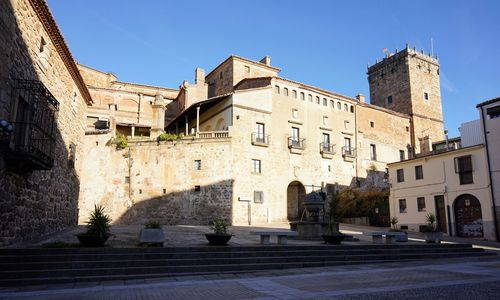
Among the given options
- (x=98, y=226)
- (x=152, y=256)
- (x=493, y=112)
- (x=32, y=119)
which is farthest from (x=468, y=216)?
(x=32, y=119)

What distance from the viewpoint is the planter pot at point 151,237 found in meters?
11.1

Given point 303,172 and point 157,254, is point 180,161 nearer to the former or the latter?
point 303,172

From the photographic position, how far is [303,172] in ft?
110

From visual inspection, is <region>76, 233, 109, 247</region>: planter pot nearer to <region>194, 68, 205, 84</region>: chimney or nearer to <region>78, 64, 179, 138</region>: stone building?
<region>78, 64, 179, 138</region>: stone building

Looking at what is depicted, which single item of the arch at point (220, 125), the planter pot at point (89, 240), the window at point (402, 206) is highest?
the arch at point (220, 125)

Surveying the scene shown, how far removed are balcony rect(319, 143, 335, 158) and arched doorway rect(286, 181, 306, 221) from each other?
3673 mm

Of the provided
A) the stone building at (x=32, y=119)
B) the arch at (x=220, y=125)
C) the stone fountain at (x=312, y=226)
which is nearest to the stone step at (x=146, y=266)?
the stone building at (x=32, y=119)

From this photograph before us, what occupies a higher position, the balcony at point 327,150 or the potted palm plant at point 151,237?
the balcony at point 327,150

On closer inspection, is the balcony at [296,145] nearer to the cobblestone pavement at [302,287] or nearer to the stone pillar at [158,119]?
the stone pillar at [158,119]

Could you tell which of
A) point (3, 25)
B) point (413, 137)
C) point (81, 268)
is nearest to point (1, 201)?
point (81, 268)

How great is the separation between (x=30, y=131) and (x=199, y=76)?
33194 millimetres

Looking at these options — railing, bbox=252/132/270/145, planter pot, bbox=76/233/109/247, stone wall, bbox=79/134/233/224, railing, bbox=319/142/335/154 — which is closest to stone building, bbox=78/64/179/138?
stone wall, bbox=79/134/233/224

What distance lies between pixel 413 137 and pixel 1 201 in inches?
1693

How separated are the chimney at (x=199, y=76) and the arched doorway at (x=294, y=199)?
16160mm
